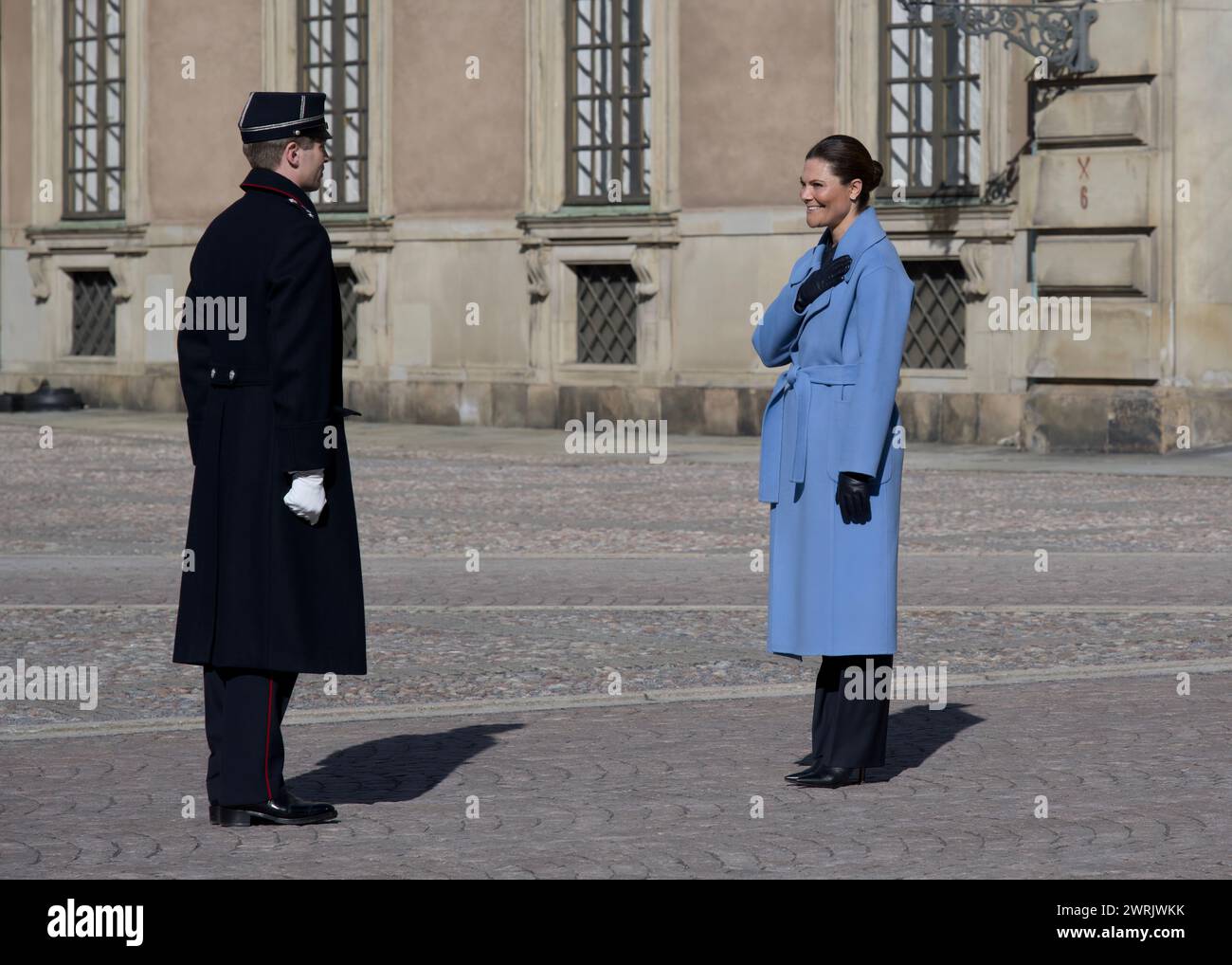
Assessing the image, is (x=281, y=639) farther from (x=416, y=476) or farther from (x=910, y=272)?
(x=910, y=272)

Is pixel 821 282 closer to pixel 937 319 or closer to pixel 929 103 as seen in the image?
pixel 937 319

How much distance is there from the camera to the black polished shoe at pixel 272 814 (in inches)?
251

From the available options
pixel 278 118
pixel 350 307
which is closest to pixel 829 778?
pixel 278 118

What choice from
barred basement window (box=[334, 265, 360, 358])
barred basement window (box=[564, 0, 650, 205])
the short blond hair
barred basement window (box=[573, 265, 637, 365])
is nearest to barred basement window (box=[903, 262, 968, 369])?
barred basement window (box=[573, 265, 637, 365])

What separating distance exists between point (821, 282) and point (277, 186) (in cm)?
161

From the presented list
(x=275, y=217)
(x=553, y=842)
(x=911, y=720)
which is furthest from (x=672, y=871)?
(x=911, y=720)

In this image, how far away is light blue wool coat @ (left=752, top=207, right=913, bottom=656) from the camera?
695cm

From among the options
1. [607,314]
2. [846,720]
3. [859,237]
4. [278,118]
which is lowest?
[846,720]

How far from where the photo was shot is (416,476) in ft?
62.2

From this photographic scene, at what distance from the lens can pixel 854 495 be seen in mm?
6902

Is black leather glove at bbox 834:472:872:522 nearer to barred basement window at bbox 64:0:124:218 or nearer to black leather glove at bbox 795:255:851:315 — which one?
black leather glove at bbox 795:255:851:315

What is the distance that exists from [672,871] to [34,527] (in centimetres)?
977

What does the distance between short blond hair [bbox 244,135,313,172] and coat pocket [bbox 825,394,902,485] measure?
169 cm

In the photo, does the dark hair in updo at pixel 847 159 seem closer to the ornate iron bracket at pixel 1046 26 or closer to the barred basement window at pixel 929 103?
the ornate iron bracket at pixel 1046 26
